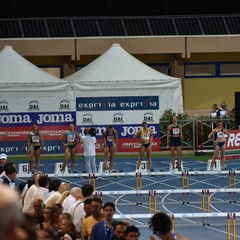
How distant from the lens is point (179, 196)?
24.8 metres

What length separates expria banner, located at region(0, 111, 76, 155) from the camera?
34.8 meters

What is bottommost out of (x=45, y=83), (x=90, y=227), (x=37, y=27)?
(x=90, y=227)

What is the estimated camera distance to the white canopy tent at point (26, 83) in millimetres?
34250

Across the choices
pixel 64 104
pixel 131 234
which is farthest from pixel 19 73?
pixel 131 234

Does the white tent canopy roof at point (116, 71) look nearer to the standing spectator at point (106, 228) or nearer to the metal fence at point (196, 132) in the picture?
the metal fence at point (196, 132)

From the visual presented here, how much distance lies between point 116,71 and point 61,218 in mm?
26864

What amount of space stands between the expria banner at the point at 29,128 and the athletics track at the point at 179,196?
45.2 inches

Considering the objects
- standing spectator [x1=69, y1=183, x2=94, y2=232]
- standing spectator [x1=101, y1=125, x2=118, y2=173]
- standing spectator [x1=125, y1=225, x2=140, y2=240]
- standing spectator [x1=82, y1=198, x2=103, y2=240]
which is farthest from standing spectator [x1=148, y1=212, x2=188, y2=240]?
standing spectator [x1=101, y1=125, x2=118, y2=173]

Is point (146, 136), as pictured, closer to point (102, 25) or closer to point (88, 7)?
point (102, 25)

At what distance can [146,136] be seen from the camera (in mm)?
29656

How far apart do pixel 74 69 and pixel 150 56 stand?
3849 mm

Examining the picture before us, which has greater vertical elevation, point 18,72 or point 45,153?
point 18,72

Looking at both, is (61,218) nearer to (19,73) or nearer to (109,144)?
(109,144)

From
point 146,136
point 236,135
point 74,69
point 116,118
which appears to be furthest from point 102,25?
point 146,136
